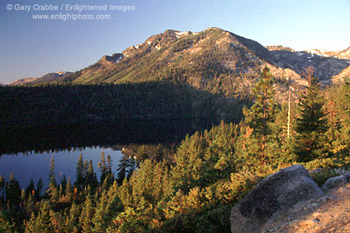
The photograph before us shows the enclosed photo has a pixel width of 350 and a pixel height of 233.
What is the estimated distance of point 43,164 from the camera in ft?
458

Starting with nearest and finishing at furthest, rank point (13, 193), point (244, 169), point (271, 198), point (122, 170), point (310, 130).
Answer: point (271, 198) → point (244, 169) → point (310, 130) → point (13, 193) → point (122, 170)

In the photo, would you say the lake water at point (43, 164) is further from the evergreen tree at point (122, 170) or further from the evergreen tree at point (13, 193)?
the evergreen tree at point (13, 193)

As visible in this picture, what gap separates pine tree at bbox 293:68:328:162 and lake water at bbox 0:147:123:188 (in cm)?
11118

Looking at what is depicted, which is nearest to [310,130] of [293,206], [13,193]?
[293,206]

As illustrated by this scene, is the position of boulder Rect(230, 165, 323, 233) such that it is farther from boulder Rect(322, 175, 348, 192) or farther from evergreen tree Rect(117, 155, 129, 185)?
evergreen tree Rect(117, 155, 129, 185)

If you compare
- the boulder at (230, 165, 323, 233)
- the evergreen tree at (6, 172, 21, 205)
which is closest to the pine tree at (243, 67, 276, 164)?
the boulder at (230, 165, 323, 233)

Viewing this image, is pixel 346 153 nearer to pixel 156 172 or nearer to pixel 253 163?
pixel 253 163

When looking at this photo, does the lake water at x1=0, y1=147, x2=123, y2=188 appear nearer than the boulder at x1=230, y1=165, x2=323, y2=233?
No

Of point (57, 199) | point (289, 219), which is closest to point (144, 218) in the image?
point (289, 219)

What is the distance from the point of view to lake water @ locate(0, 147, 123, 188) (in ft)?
402

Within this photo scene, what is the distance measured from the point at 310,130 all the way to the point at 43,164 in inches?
5988

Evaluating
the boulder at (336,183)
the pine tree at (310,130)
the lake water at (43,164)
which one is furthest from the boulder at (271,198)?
the lake water at (43,164)

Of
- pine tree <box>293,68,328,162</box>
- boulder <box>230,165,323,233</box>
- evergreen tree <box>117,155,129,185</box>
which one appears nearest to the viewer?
boulder <box>230,165,323,233</box>

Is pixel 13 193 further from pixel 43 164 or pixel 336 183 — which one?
pixel 336 183
